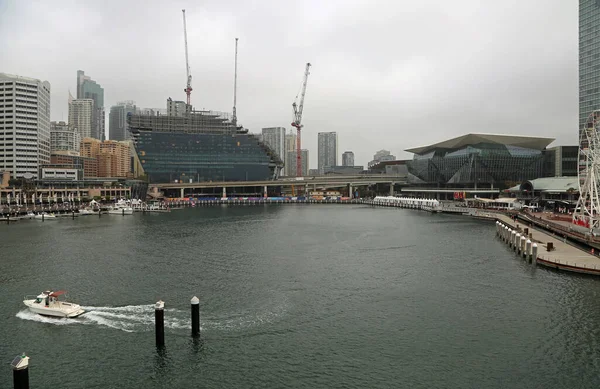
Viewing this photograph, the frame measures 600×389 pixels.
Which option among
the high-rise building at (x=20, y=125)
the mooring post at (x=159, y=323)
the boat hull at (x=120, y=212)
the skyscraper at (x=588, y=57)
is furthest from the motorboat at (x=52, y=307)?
the skyscraper at (x=588, y=57)

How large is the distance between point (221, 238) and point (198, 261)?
1662 cm

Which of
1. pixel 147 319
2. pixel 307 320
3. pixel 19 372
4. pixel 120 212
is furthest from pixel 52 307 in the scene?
pixel 120 212

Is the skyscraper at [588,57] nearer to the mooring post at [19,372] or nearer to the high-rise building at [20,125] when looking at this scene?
the mooring post at [19,372]

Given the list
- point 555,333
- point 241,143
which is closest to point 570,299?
point 555,333

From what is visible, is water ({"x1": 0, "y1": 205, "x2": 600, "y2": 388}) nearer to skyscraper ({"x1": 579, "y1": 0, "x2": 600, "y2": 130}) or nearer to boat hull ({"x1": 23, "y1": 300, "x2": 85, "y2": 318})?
boat hull ({"x1": 23, "y1": 300, "x2": 85, "y2": 318})

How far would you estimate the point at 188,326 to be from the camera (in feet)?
81.9

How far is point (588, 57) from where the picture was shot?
128 meters

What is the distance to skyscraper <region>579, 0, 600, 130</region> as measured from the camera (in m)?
124

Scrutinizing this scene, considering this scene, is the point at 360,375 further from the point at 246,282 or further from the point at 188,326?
the point at 246,282

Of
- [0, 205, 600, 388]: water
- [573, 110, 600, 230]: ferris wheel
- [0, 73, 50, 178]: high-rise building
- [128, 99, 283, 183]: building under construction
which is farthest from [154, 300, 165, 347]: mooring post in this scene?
[128, 99, 283, 183]: building under construction

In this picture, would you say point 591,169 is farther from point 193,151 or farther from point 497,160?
point 193,151

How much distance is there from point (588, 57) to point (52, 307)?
148628 mm

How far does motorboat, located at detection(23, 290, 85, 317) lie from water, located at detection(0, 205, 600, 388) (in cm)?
53

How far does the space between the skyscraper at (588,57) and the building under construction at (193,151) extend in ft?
389
